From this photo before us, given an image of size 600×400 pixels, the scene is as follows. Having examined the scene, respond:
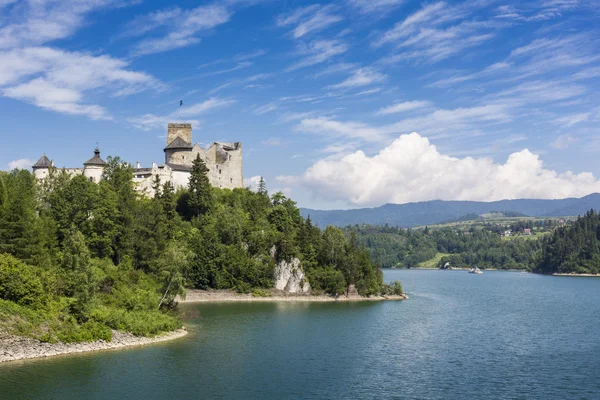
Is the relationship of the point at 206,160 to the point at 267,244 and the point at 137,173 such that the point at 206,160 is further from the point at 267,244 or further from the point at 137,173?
the point at 267,244

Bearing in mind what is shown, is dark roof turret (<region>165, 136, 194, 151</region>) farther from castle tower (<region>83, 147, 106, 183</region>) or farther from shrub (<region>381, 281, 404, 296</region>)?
shrub (<region>381, 281, 404, 296</region>)

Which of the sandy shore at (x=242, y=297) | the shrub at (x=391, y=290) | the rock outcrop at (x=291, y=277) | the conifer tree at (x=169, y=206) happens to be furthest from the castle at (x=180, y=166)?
the shrub at (x=391, y=290)

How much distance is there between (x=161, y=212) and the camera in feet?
260

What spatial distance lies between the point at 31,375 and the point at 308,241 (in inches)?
2382

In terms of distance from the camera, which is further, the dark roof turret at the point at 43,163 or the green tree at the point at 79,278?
the dark roof turret at the point at 43,163

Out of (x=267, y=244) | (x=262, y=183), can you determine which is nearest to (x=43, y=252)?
(x=267, y=244)

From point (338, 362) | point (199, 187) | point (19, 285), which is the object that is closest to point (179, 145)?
point (199, 187)

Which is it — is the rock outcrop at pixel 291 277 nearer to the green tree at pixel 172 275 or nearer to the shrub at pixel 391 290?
the shrub at pixel 391 290

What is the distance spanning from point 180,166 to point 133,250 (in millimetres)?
21551

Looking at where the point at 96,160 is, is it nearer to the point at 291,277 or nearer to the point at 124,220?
the point at 124,220

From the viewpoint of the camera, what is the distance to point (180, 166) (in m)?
92.0

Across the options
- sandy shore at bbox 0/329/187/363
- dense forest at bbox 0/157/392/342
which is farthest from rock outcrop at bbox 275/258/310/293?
sandy shore at bbox 0/329/187/363

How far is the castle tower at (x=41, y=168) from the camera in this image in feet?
269

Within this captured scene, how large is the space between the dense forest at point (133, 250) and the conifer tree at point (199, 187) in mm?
217
